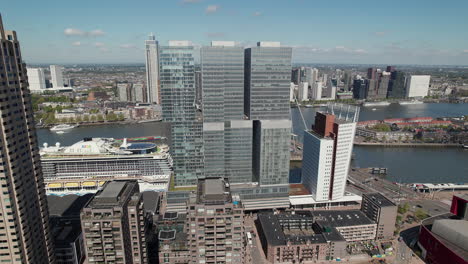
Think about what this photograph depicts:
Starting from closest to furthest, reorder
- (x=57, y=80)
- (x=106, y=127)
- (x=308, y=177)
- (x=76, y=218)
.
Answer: (x=76, y=218)
(x=308, y=177)
(x=106, y=127)
(x=57, y=80)

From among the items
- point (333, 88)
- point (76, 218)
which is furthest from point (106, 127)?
point (333, 88)

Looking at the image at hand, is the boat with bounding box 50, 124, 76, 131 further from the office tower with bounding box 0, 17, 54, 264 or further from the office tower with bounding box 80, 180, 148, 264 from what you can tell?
the office tower with bounding box 80, 180, 148, 264

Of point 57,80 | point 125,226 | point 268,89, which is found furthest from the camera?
point 57,80

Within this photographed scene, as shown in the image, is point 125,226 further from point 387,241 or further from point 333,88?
point 333,88

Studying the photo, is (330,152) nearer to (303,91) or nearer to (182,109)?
(182,109)

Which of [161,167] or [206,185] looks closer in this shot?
[206,185]

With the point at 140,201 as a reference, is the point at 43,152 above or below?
below

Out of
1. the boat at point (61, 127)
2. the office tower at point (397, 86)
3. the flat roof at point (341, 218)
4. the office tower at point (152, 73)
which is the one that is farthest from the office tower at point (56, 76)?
the office tower at point (397, 86)
